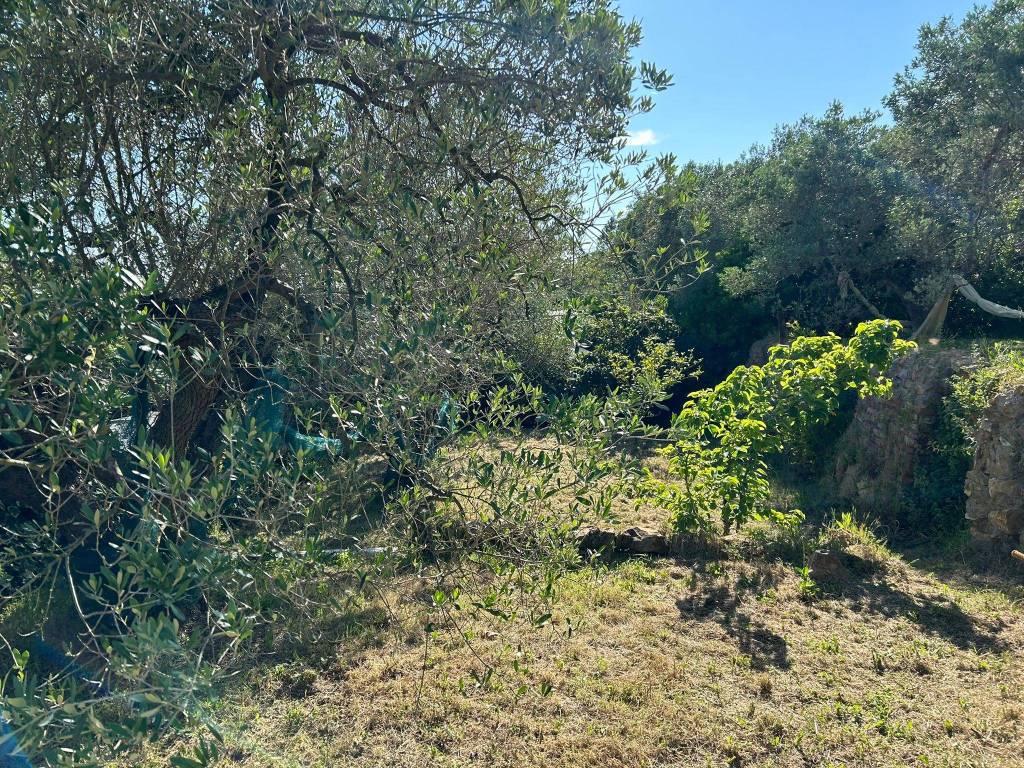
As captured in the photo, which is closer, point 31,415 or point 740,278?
point 31,415

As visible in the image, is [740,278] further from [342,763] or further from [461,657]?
[342,763]

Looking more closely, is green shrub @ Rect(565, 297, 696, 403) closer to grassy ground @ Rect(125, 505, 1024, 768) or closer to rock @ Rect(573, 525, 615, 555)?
rock @ Rect(573, 525, 615, 555)

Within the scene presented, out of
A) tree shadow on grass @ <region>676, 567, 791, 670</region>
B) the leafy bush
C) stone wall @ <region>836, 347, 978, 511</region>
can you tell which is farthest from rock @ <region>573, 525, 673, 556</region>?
stone wall @ <region>836, 347, 978, 511</region>

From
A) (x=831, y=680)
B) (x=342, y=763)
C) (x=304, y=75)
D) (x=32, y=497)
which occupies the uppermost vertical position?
(x=304, y=75)

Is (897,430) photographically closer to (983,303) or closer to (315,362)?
(983,303)

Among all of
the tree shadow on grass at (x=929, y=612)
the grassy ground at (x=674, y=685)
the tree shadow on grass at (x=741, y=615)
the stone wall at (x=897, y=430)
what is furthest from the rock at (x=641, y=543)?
the stone wall at (x=897, y=430)

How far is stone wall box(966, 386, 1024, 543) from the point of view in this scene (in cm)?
Answer: 616

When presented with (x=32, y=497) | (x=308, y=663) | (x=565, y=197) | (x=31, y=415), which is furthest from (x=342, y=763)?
(x=565, y=197)

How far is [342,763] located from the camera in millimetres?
3605

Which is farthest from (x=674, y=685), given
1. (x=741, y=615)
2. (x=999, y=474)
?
(x=999, y=474)

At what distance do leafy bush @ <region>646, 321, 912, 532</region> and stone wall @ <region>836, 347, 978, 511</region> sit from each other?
1.21 meters

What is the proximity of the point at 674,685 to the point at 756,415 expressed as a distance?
3133mm

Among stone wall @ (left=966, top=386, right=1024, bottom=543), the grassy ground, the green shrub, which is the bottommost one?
the grassy ground

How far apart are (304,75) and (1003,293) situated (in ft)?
33.2
